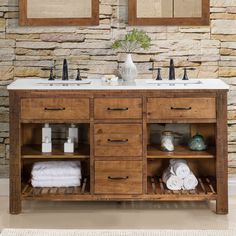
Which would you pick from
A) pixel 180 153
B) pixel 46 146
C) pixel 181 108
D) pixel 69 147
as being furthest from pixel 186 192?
pixel 46 146

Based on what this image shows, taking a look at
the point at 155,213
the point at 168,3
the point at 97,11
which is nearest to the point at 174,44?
the point at 168,3

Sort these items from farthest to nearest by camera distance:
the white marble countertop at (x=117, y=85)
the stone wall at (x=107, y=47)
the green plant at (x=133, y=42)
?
1. the stone wall at (x=107, y=47)
2. the green plant at (x=133, y=42)
3. the white marble countertop at (x=117, y=85)

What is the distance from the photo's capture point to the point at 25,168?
4.57 metres

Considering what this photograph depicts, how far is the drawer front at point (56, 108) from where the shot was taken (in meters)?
4.16

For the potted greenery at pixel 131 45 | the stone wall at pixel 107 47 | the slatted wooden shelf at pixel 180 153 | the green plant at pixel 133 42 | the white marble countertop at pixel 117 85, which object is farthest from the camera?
the stone wall at pixel 107 47

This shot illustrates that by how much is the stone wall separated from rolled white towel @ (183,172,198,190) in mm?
549

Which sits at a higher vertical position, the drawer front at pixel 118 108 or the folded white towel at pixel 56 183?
the drawer front at pixel 118 108

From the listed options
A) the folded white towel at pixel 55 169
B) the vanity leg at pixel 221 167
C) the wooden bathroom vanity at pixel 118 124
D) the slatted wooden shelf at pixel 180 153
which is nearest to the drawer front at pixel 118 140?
the wooden bathroom vanity at pixel 118 124

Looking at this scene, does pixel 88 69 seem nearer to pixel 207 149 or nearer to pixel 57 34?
pixel 57 34

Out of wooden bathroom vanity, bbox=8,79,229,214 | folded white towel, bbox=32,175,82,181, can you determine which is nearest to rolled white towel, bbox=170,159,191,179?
wooden bathroom vanity, bbox=8,79,229,214

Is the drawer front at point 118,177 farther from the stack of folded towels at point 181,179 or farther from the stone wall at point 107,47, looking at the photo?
the stone wall at point 107,47

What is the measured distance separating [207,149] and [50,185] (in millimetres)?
1023

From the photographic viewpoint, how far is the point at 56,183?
4328 millimetres

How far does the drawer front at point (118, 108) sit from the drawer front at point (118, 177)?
11.2 inches
